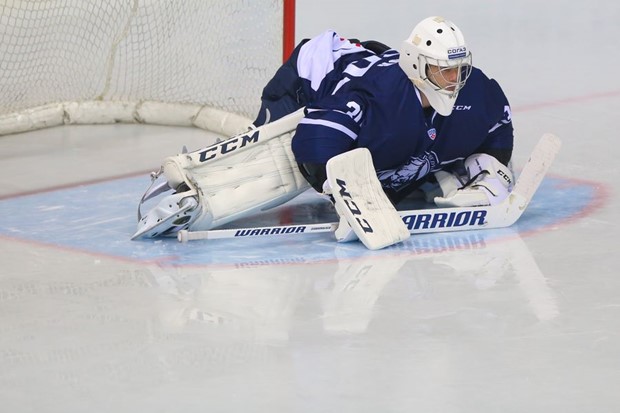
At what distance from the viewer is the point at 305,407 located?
9.41ft

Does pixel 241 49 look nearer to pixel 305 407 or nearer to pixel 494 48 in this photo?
pixel 494 48

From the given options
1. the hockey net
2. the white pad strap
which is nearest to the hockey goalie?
the white pad strap

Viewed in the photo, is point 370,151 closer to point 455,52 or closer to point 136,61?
point 455,52

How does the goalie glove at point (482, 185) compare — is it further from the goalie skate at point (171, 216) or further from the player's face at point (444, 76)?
the goalie skate at point (171, 216)

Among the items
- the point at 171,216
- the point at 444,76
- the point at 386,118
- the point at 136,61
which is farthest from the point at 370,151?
the point at 136,61

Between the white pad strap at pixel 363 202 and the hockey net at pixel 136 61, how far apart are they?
5.40ft

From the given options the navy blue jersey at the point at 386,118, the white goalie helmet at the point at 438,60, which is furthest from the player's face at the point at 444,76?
the navy blue jersey at the point at 386,118

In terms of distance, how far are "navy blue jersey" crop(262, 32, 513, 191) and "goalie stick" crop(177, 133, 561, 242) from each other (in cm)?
21

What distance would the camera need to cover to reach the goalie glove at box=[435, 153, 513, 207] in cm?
442

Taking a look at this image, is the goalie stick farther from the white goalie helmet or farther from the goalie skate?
the white goalie helmet

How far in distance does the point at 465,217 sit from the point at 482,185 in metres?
0.20

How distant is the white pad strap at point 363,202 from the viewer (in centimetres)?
A: 411

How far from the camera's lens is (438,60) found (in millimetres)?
4227

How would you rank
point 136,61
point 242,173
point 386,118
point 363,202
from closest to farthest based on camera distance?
point 363,202 → point 386,118 → point 242,173 → point 136,61
